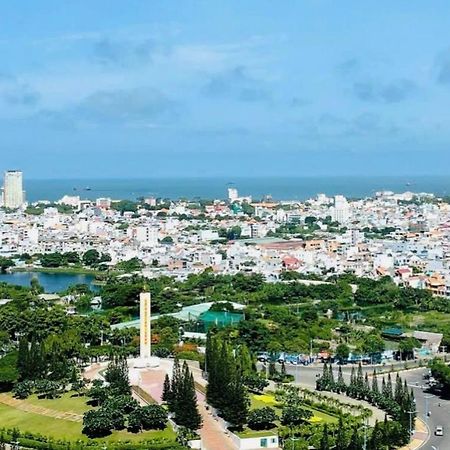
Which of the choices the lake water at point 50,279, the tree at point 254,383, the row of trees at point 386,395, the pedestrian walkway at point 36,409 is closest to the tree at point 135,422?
the pedestrian walkway at point 36,409

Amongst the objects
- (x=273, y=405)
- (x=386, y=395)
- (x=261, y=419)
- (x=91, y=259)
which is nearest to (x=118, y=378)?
(x=273, y=405)

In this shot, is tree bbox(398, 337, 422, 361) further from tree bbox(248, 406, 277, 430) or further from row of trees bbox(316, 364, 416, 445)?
tree bbox(248, 406, 277, 430)

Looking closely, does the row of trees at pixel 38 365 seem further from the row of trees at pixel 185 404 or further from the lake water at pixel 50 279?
the lake water at pixel 50 279

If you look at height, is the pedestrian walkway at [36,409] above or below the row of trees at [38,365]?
below

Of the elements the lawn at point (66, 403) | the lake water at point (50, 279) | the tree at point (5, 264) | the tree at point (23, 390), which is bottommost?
the lawn at point (66, 403)

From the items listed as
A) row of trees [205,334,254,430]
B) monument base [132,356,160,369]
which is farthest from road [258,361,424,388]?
monument base [132,356,160,369]

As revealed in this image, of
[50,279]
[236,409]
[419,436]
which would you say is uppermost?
[50,279]

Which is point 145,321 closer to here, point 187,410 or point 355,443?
point 187,410
